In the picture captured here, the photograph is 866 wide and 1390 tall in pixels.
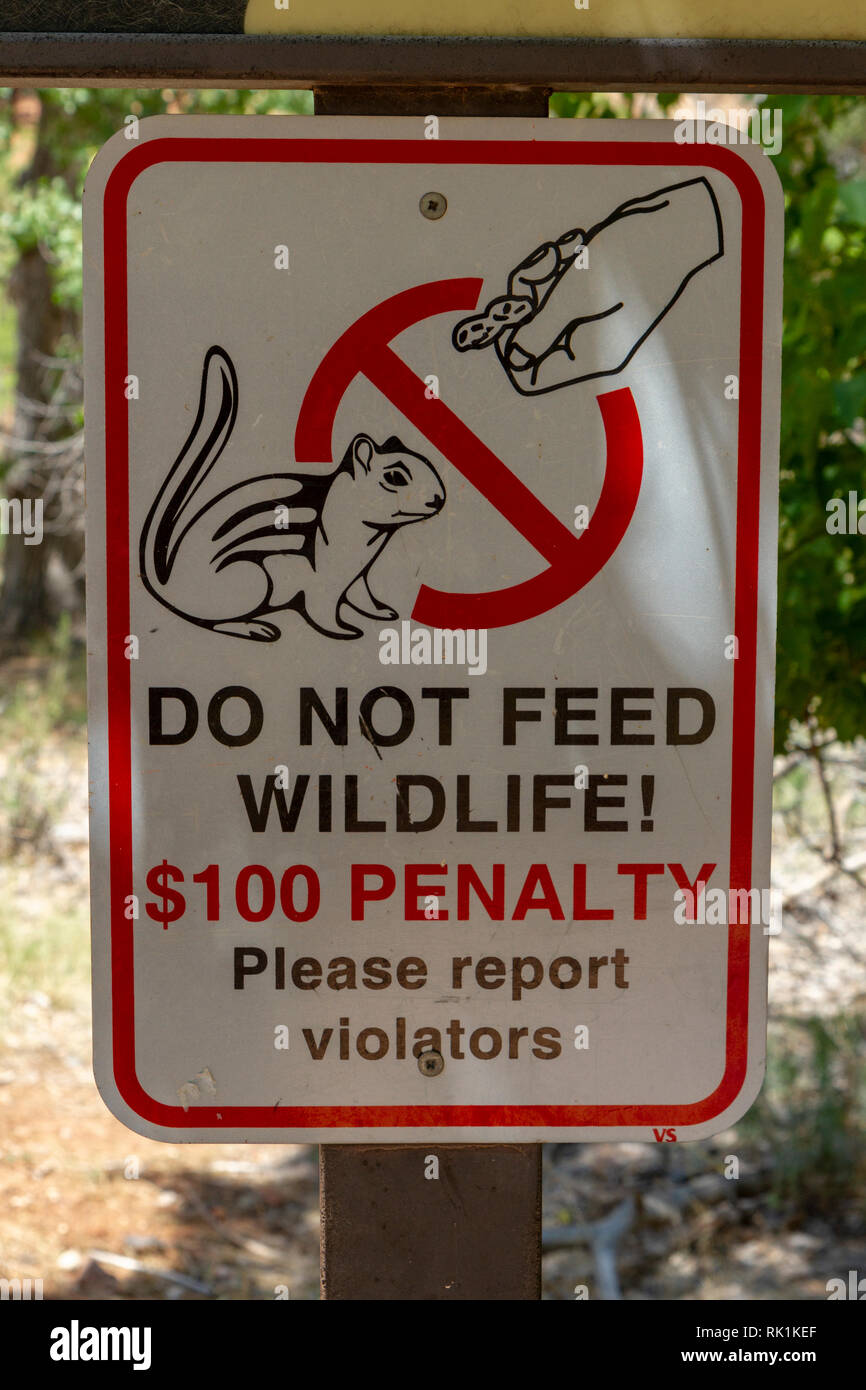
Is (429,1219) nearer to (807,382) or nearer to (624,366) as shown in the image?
(624,366)

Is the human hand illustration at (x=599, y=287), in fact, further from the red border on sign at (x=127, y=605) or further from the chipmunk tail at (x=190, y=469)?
the chipmunk tail at (x=190, y=469)

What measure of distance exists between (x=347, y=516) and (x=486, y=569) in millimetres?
152

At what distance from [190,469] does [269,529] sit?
0.33 feet

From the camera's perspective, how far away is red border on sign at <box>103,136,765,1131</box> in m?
1.26

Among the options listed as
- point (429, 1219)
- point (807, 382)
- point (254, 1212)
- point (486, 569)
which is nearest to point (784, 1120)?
point (254, 1212)

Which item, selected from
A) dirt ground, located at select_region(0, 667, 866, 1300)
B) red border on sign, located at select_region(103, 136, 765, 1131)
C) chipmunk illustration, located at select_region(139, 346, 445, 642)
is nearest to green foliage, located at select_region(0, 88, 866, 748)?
red border on sign, located at select_region(103, 136, 765, 1131)

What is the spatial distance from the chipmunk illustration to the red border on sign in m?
0.05

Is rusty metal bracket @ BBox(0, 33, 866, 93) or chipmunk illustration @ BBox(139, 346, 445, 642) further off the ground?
rusty metal bracket @ BBox(0, 33, 866, 93)

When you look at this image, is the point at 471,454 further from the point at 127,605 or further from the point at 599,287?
the point at 127,605

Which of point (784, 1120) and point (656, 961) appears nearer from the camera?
point (656, 961)

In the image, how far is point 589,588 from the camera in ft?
4.28

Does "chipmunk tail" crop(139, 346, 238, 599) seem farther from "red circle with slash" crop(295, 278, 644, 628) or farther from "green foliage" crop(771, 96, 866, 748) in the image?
"green foliage" crop(771, 96, 866, 748)

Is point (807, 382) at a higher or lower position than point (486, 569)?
higher

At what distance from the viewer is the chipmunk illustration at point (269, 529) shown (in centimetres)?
128
